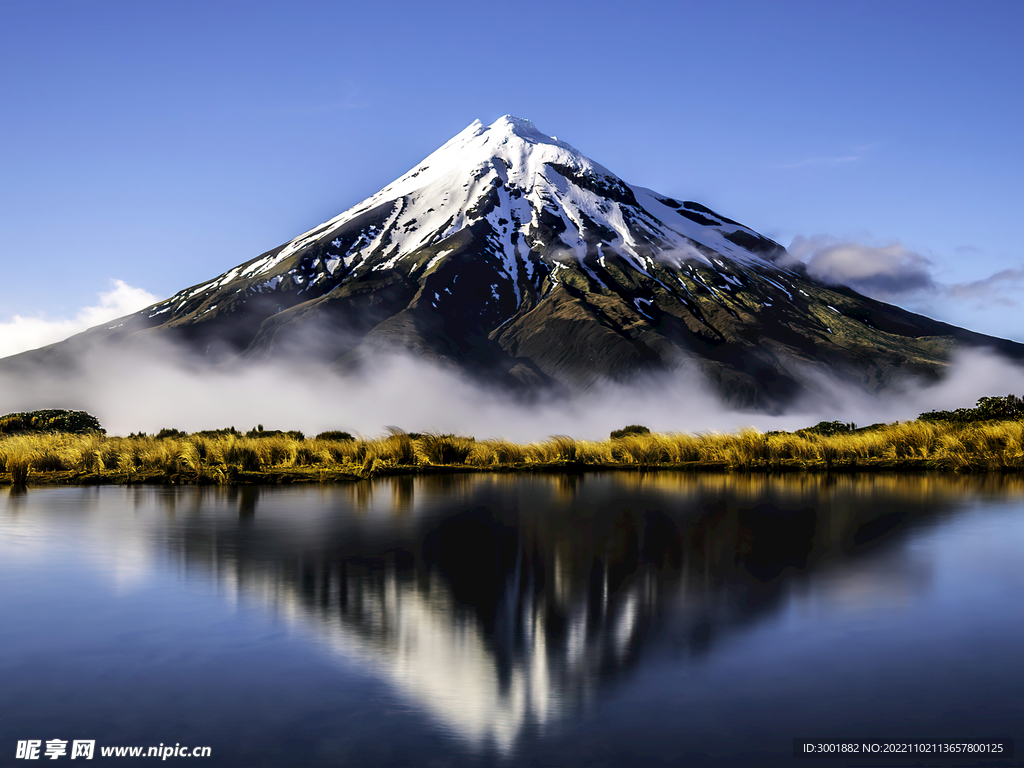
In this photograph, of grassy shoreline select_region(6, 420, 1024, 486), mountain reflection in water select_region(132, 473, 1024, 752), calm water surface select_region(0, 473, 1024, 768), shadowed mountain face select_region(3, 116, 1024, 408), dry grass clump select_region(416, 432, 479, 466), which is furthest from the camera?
shadowed mountain face select_region(3, 116, 1024, 408)

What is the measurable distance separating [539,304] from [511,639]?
471ft

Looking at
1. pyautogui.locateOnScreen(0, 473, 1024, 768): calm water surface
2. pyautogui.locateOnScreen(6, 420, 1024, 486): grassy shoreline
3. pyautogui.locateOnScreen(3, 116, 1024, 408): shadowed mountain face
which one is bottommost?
pyautogui.locateOnScreen(0, 473, 1024, 768): calm water surface

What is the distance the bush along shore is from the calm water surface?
25.8ft

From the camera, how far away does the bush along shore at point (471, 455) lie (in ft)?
56.6

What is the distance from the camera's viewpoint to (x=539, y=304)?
147m

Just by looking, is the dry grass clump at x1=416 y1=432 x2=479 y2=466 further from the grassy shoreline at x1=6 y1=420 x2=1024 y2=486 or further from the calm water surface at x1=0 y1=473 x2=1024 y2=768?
the calm water surface at x1=0 y1=473 x2=1024 y2=768

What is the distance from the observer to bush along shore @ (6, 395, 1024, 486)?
17266 millimetres

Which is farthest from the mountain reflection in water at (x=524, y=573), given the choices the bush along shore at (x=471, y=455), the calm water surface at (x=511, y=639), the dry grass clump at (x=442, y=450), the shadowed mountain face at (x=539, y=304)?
the shadowed mountain face at (x=539, y=304)

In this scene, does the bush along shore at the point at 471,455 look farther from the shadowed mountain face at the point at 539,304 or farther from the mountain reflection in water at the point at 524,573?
the shadowed mountain face at the point at 539,304

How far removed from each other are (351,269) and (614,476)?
139999mm

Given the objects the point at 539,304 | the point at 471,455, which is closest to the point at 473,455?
the point at 471,455

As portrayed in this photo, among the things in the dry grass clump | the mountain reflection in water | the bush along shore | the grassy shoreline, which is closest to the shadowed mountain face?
the dry grass clump

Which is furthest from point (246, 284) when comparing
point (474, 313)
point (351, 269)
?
point (474, 313)

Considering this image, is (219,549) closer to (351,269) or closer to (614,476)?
(614,476)
